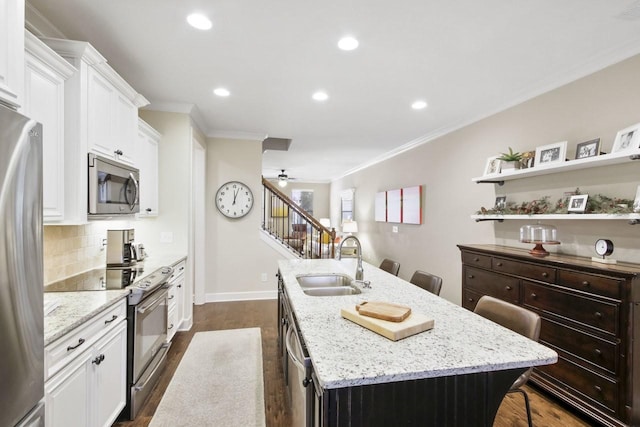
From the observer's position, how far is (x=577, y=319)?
6.95ft

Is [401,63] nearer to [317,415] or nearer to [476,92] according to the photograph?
[476,92]

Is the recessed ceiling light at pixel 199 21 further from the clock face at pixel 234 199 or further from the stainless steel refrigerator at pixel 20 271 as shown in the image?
the clock face at pixel 234 199

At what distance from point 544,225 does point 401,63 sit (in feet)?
6.40

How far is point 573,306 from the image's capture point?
7.02 ft

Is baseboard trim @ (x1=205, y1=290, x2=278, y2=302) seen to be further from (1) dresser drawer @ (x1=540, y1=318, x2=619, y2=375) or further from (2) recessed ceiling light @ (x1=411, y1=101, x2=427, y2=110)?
(1) dresser drawer @ (x1=540, y1=318, x2=619, y2=375)

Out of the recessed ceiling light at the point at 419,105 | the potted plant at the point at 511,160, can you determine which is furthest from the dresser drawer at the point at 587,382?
the recessed ceiling light at the point at 419,105

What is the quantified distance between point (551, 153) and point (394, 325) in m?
2.37

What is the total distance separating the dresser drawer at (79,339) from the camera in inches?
51.3

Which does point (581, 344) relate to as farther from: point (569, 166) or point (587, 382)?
point (569, 166)

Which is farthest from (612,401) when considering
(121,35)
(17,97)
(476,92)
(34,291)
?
(121,35)

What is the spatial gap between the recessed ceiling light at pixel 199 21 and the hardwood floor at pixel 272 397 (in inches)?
105

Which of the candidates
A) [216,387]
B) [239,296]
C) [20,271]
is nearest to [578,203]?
[216,387]

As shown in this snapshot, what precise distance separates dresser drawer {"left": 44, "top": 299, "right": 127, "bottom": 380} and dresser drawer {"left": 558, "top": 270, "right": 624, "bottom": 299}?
9.94 ft

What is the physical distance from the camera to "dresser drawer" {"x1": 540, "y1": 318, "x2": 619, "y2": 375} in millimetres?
1918
